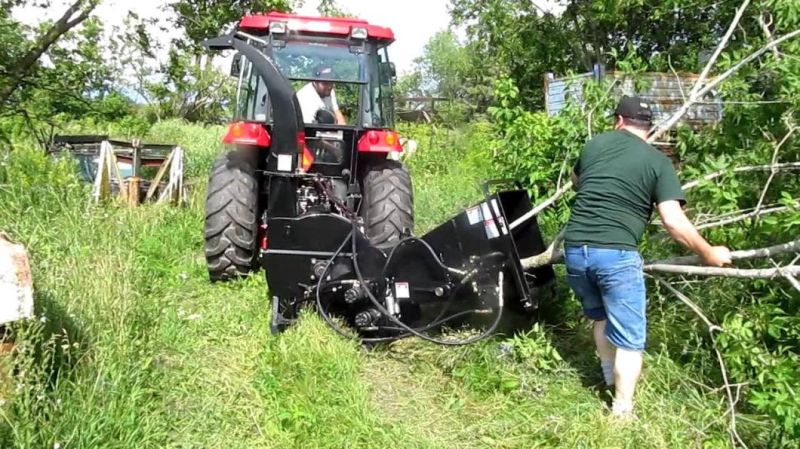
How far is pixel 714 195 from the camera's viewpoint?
4035 mm

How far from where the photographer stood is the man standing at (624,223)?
11.9 ft

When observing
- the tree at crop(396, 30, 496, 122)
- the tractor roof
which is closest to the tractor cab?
the tractor roof

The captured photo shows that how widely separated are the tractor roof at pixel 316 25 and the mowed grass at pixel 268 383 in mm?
2013

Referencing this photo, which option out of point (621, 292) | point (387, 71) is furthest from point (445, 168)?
point (621, 292)

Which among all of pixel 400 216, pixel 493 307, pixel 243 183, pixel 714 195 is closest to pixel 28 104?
pixel 243 183

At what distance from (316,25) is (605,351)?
3.36 m

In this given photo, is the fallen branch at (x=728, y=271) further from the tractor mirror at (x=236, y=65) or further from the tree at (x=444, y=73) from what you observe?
the tree at (x=444, y=73)

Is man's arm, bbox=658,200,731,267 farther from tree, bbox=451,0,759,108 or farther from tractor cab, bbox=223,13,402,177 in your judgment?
tree, bbox=451,0,759,108

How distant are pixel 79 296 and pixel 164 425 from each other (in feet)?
3.47

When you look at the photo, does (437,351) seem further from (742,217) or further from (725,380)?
(742,217)

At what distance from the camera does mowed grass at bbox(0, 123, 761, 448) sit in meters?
3.24

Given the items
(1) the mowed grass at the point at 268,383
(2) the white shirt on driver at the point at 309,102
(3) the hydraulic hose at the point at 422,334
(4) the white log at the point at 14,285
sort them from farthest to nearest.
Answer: (2) the white shirt on driver at the point at 309,102, (3) the hydraulic hose at the point at 422,334, (1) the mowed grass at the point at 268,383, (4) the white log at the point at 14,285

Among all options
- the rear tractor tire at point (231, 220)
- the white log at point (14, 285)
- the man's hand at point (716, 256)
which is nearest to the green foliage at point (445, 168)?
the rear tractor tire at point (231, 220)

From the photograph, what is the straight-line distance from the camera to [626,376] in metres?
3.63
